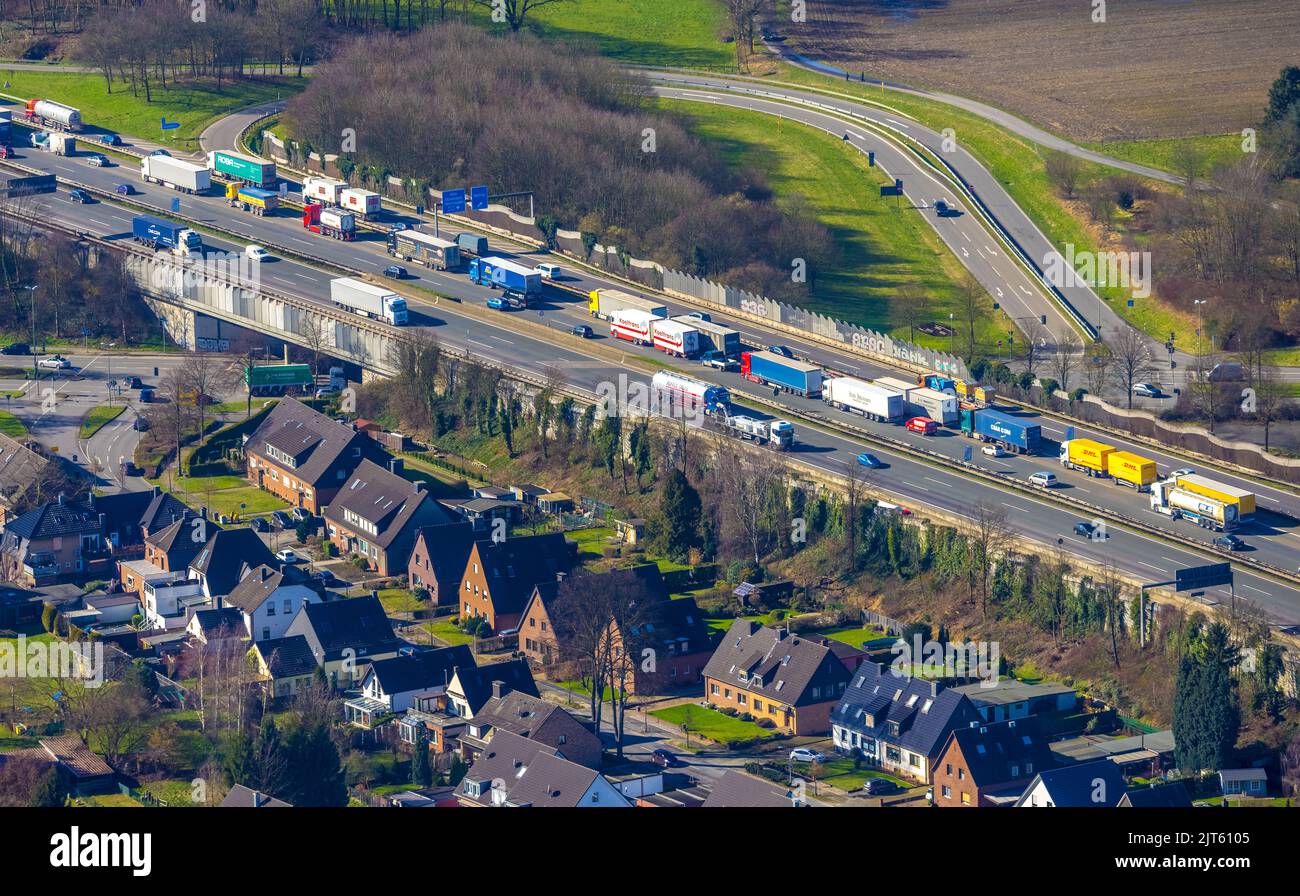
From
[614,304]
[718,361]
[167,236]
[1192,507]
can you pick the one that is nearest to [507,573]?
[718,361]

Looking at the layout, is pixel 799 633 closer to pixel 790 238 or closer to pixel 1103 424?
pixel 1103 424

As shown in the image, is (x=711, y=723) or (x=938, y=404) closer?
(x=711, y=723)

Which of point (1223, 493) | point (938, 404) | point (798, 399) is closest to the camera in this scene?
point (1223, 493)

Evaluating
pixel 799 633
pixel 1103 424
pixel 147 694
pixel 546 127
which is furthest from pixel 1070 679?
pixel 546 127

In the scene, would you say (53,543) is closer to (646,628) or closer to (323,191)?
(646,628)

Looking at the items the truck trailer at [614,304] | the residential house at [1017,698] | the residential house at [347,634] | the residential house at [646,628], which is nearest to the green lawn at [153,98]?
the truck trailer at [614,304]

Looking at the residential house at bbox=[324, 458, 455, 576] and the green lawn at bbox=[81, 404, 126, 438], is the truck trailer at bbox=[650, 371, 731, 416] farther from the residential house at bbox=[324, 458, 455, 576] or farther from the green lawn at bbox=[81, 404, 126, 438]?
the green lawn at bbox=[81, 404, 126, 438]

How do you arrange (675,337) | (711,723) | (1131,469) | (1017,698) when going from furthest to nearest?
(675,337) → (1131,469) → (711,723) → (1017,698)
